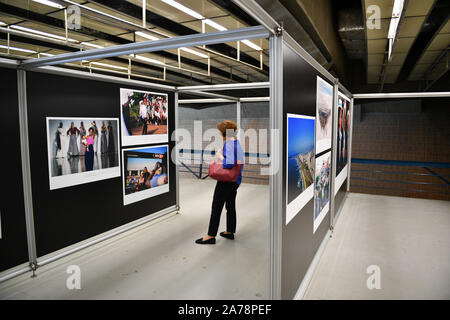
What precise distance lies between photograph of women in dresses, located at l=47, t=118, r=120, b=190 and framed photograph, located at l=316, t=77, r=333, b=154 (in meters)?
2.73

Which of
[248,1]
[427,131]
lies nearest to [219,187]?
[248,1]

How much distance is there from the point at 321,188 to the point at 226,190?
122 cm

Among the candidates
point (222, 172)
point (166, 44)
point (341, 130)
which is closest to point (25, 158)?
point (166, 44)

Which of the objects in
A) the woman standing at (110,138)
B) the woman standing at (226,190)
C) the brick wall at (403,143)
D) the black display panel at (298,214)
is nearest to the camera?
the black display panel at (298,214)

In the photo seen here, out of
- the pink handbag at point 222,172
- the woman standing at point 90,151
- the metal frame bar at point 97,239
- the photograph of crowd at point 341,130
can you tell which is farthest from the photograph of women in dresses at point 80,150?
the photograph of crowd at point 341,130

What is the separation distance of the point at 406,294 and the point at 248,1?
3007 mm

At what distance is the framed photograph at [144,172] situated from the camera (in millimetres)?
4406

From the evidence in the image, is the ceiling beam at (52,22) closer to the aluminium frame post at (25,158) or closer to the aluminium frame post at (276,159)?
the aluminium frame post at (25,158)

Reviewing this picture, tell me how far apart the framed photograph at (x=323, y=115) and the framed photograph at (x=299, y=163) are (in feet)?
0.88

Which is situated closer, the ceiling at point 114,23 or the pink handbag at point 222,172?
the ceiling at point 114,23

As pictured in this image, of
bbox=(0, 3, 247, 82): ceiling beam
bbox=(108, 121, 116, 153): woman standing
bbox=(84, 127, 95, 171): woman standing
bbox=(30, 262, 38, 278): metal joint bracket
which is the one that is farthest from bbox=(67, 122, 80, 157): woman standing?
bbox=(0, 3, 247, 82): ceiling beam

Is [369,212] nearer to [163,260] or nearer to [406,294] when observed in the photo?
[406,294]

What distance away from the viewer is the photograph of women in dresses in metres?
3.42

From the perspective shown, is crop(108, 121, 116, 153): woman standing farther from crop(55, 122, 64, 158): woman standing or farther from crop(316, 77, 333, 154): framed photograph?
crop(316, 77, 333, 154): framed photograph
